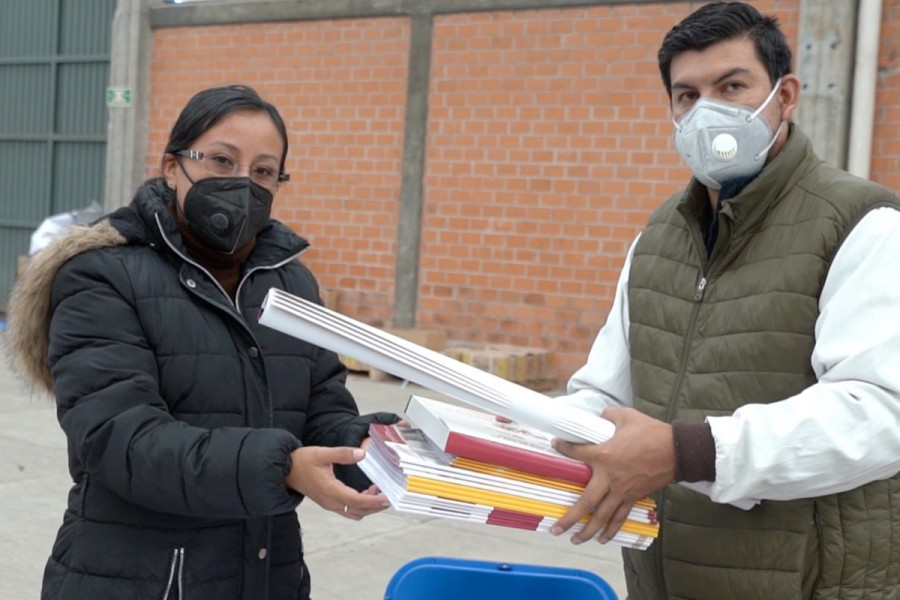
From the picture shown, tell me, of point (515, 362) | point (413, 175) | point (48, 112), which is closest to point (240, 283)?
point (515, 362)

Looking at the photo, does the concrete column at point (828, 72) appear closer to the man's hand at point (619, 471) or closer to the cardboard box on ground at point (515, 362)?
the cardboard box on ground at point (515, 362)

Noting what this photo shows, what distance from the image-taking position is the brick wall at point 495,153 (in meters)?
8.55

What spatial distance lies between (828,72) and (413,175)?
3.49 metres

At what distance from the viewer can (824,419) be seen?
1.75 m

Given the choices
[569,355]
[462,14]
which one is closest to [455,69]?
[462,14]

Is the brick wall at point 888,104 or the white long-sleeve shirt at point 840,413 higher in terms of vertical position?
the brick wall at point 888,104

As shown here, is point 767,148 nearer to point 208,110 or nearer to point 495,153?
point 208,110

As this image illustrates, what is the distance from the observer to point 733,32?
2.06m

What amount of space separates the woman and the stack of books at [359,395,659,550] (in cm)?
17

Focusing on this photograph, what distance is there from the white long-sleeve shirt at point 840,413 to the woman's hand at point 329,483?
0.54 metres

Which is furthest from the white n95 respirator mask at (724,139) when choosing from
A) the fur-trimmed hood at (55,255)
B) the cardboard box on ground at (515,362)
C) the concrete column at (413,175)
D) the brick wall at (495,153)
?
the concrete column at (413,175)

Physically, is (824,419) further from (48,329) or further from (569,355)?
(569,355)

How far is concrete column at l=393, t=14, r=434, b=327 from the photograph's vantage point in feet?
31.3

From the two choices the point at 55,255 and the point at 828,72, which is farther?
the point at 828,72
